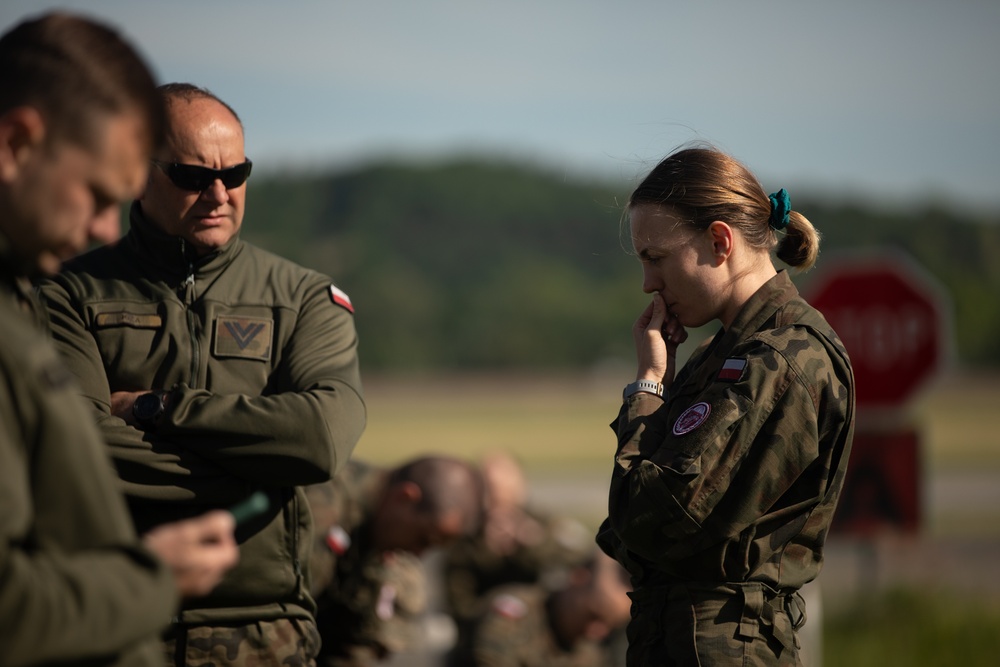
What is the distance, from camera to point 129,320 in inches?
129

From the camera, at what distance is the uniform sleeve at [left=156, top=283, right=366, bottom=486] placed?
313cm

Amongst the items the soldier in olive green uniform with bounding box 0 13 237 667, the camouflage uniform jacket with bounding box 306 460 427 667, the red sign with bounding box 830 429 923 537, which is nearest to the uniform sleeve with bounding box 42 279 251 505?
the soldier in olive green uniform with bounding box 0 13 237 667

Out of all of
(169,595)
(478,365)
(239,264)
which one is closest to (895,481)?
(239,264)

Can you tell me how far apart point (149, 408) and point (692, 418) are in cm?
151

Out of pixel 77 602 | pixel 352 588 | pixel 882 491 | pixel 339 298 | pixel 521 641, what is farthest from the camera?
pixel 882 491

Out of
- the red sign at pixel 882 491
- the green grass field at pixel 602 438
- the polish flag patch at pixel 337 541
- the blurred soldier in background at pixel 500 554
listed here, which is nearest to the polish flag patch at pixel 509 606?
the blurred soldier in background at pixel 500 554

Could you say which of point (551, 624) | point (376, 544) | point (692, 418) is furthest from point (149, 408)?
point (551, 624)

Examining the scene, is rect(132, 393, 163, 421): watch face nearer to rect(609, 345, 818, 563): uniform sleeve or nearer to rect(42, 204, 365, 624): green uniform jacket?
rect(42, 204, 365, 624): green uniform jacket

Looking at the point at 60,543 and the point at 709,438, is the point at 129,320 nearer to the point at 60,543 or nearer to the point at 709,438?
the point at 60,543

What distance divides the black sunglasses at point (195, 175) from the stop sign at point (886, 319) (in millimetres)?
4913

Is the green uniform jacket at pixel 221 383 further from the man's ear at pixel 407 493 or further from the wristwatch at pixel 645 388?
the man's ear at pixel 407 493

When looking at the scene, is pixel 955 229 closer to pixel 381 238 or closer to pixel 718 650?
pixel 381 238

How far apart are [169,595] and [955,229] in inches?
4763

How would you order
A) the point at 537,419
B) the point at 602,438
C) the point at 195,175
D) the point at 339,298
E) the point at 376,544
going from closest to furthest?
the point at 195,175 < the point at 339,298 < the point at 376,544 < the point at 602,438 < the point at 537,419
